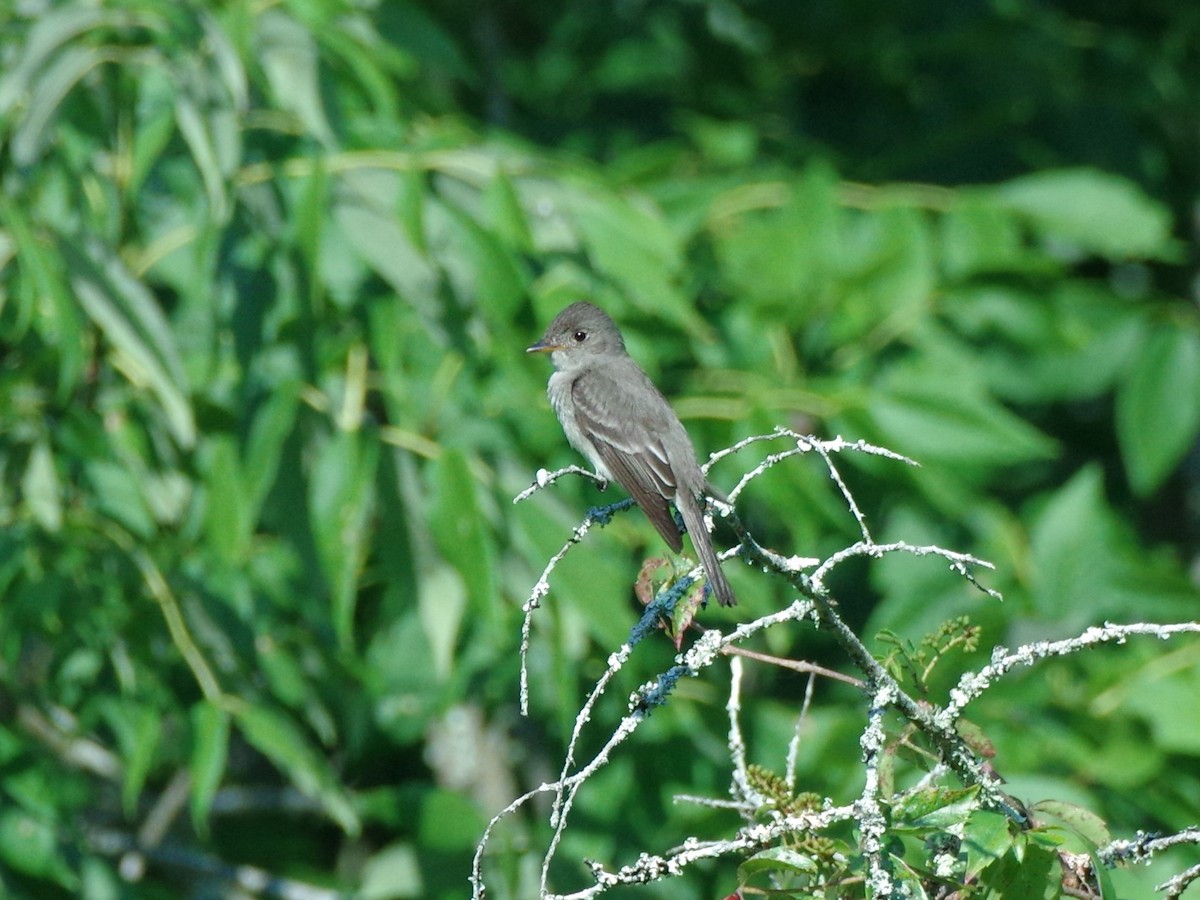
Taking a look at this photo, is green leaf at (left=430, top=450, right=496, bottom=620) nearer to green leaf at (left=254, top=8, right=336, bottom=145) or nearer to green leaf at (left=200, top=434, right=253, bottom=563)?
green leaf at (left=200, top=434, right=253, bottom=563)

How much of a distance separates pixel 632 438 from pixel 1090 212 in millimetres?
2339

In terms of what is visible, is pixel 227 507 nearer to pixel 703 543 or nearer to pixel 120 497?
pixel 120 497

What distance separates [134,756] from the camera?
420 centimetres

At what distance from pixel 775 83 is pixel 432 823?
4646 millimetres

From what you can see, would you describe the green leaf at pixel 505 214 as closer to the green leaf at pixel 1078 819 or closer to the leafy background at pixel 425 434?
the leafy background at pixel 425 434

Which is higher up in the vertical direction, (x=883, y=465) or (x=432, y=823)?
(x=883, y=465)

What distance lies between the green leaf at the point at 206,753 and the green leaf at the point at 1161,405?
3248 millimetres

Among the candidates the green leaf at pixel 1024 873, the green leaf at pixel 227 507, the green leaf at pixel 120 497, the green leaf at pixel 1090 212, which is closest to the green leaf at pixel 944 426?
the green leaf at pixel 1090 212

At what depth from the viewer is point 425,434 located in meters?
4.30

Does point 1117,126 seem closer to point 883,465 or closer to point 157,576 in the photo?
point 883,465

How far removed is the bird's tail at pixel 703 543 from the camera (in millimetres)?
3287

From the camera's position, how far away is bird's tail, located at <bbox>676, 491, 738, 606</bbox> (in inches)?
129

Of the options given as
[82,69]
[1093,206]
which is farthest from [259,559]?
[1093,206]

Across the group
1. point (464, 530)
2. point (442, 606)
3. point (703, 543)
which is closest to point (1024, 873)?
point (703, 543)
